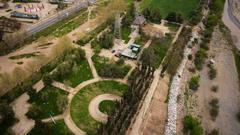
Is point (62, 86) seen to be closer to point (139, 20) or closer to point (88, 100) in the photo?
point (88, 100)

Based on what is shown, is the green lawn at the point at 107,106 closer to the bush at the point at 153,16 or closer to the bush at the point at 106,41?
the bush at the point at 106,41

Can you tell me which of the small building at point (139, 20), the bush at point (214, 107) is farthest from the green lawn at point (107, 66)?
the small building at point (139, 20)

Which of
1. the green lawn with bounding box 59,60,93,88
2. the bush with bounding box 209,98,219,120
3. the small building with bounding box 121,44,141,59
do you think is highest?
the small building with bounding box 121,44,141,59

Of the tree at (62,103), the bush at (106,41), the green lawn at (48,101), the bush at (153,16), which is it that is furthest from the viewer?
the bush at (153,16)

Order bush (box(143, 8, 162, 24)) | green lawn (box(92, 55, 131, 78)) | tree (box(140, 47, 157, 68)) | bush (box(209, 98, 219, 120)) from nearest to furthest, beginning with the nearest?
bush (box(209, 98, 219, 120)) → green lawn (box(92, 55, 131, 78)) → tree (box(140, 47, 157, 68)) → bush (box(143, 8, 162, 24))

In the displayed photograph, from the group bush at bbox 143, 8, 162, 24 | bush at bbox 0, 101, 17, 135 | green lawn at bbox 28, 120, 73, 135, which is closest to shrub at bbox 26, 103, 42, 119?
bush at bbox 0, 101, 17, 135

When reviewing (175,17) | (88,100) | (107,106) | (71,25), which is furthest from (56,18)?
(107,106)

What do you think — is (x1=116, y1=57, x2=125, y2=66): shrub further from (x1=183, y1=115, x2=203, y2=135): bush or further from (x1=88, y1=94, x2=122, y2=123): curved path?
(x1=183, y1=115, x2=203, y2=135): bush
